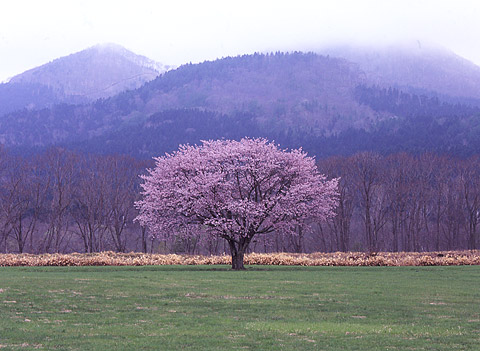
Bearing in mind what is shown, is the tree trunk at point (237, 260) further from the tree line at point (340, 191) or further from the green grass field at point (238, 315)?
the tree line at point (340, 191)

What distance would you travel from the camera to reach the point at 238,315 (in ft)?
63.8

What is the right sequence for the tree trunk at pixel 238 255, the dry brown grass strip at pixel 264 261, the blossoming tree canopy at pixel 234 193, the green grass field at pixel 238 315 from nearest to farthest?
the green grass field at pixel 238 315 → the blossoming tree canopy at pixel 234 193 → the tree trunk at pixel 238 255 → the dry brown grass strip at pixel 264 261

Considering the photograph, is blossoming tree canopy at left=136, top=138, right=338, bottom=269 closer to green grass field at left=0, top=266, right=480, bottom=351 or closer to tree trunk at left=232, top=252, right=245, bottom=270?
tree trunk at left=232, top=252, right=245, bottom=270

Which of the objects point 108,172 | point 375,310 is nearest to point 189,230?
point 375,310

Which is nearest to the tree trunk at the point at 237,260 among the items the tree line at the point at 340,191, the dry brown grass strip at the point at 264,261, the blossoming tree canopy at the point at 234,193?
the blossoming tree canopy at the point at 234,193

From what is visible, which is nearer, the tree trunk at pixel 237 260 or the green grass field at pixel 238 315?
the green grass field at pixel 238 315

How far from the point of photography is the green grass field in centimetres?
1434

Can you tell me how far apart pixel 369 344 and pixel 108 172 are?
80.7 meters

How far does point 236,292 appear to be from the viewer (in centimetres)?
2636

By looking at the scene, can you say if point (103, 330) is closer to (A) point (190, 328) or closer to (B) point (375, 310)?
(A) point (190, 328)

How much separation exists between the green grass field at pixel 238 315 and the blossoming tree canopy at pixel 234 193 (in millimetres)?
12294

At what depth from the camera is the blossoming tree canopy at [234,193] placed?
43406 mm

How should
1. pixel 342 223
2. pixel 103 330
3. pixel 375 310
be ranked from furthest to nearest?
pixel 342 223, pixel 375 310, pixel 103 330

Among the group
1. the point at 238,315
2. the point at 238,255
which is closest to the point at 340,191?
the point at 238,255
